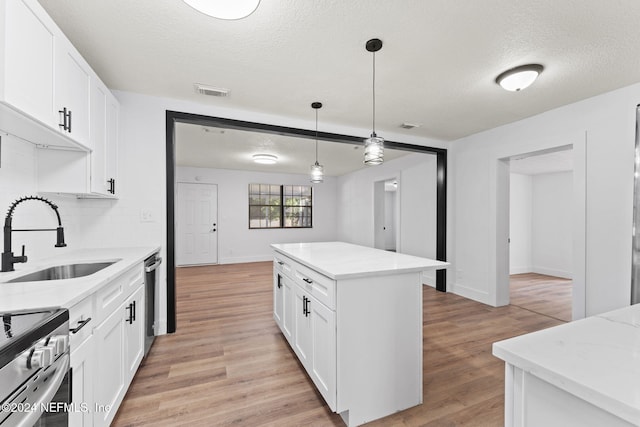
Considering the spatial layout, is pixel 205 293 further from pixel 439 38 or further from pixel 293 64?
pixel 439 38

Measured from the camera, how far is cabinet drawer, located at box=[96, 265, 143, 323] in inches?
53.2

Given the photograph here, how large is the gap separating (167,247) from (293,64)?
222 cm

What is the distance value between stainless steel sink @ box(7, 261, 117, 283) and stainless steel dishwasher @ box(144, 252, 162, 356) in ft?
1.15

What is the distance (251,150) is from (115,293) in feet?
12.8

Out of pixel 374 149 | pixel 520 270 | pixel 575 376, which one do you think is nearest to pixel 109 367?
pixel 575 376

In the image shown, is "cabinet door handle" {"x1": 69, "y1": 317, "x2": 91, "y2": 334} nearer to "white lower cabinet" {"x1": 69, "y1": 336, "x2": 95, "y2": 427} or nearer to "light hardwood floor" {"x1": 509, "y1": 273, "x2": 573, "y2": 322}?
"white lower cabinet" {"x1": 69, "y1": 336, "x2": 95, "y2": 427}

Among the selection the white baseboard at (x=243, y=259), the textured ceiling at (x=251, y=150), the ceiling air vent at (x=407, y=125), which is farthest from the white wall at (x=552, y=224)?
the white baseboard at (x=243, y=259)

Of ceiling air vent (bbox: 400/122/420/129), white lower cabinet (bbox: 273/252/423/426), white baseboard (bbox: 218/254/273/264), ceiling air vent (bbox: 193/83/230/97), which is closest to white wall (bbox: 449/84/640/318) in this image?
ceiling air vent (bbox: 400/122/420/129)

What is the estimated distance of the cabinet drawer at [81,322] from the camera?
108 cm

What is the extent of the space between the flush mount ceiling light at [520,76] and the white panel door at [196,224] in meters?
6.32

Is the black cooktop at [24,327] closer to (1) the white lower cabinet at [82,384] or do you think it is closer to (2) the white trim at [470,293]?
(1) the white lower cabinet at [82,384]

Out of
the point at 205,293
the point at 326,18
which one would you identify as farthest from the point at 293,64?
the point at 205,293

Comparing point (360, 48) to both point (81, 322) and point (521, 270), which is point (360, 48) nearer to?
point (81, 322)

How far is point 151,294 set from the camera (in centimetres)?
245
